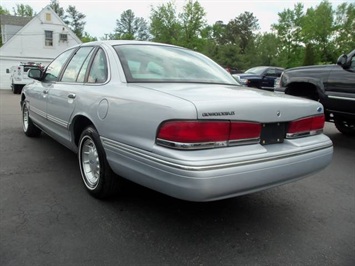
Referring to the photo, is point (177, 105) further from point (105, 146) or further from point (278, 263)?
point (278, 263)

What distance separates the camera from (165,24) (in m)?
47.0

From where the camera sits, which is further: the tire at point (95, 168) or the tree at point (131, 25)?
the tree at point (131, 25)

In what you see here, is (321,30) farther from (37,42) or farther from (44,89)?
(44,89)

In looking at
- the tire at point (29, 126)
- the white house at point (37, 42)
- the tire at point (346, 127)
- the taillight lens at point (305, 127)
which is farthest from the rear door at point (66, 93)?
the white house at point (37, 42)

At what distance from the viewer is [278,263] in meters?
2.49

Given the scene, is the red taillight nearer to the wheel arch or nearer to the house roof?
the wheel arch

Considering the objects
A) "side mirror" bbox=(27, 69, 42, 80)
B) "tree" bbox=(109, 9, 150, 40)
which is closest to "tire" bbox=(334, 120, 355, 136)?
"side mirror" bbox=(27, 69, 42, 80)

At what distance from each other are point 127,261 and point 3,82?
3077 centimetres

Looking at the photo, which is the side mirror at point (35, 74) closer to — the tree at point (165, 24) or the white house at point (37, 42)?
the white house at point (37, 42)

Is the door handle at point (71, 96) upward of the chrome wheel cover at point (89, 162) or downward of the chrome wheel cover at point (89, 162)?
upward

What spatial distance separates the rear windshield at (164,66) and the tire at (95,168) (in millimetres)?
684

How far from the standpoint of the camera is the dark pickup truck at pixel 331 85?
591 centimetres

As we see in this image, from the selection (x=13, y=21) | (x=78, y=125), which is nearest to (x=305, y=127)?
(x=78, y=125)

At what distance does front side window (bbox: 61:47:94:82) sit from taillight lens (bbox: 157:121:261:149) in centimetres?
197
